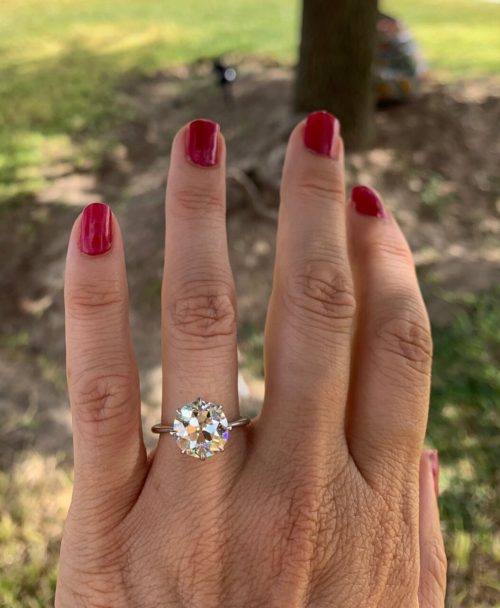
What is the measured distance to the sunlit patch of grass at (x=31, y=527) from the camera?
6.95 feet

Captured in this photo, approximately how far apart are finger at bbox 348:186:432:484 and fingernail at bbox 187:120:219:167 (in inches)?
18.4

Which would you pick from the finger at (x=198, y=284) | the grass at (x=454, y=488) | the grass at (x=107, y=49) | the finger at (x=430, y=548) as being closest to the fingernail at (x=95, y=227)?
the finger at (x=198, y=284)

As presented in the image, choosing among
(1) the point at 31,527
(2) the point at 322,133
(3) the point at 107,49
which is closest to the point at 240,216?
(1) the point at 31,527

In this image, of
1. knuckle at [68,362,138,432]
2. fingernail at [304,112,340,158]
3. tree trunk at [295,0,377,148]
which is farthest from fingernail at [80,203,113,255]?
tree trunk at [295,0,377,148]

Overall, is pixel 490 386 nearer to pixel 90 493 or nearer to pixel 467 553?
pixel 467 553

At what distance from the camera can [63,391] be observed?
342 centimetres

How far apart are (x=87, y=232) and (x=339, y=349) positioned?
65 centimetres

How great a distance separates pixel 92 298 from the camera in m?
1.43

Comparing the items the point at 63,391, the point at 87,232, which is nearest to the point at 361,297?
the point at 87,232

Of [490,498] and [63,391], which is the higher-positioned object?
[490,498]

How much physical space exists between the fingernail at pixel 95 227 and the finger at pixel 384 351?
2.28 feet

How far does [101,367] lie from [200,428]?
0.28 metres

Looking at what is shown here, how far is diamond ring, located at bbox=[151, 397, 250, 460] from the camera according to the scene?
52.2 inches

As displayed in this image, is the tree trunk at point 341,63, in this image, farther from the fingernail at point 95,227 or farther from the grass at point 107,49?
the fingernail at point 95,227
